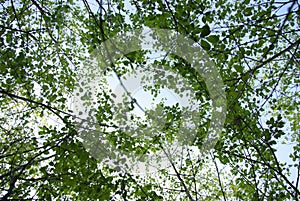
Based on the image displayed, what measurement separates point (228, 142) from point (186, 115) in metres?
0.82

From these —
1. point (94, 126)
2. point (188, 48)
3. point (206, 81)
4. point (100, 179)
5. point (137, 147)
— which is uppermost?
point (188, 48)

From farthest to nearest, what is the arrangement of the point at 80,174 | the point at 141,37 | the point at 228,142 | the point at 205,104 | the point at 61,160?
1. the point at 141,37
2. the point at 228,142
3. the point at 205,104
4. the point at 80,174
5. the point at 61,160

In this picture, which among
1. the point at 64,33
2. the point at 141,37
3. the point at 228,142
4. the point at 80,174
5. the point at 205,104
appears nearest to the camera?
the point at 80,174

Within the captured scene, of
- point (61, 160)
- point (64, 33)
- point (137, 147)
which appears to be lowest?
point (61, 160)

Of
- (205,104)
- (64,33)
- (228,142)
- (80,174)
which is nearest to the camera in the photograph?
(80,174)

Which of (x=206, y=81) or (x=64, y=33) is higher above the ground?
(x=64, y=33)

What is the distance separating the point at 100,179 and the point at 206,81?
204 cm

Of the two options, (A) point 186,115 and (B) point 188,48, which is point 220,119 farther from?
(B) point 188,48

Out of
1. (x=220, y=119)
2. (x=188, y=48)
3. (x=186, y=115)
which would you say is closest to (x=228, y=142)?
(x=220, y=119)

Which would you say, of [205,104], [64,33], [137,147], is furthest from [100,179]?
[64,33]

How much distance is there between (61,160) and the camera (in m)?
3.62

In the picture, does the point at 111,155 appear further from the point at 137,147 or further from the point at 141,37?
the point at 141,37

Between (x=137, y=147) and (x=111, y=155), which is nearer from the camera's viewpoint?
(x=111, y=155)

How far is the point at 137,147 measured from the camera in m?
4.27
